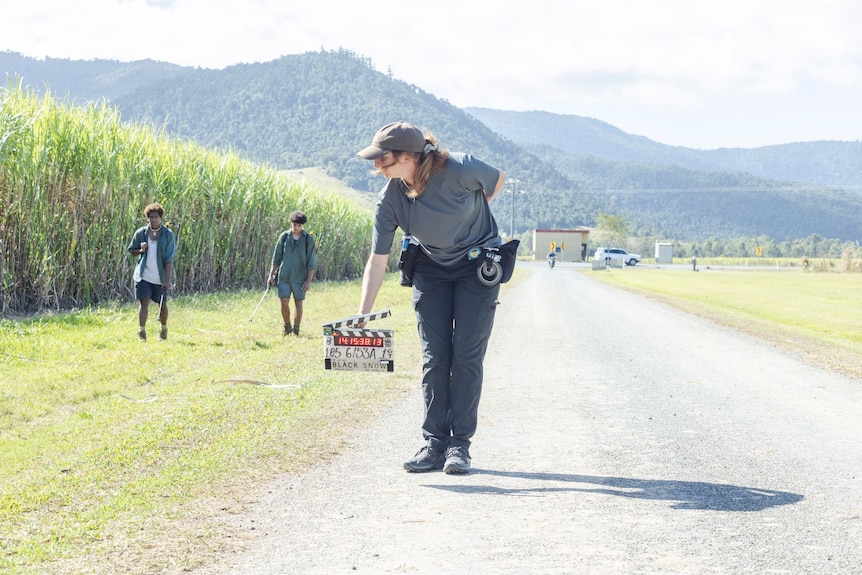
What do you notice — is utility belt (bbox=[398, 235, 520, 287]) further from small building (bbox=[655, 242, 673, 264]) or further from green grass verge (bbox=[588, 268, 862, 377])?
small building (bbox=[655, 242, 673, 264])

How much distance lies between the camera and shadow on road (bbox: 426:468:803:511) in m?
5.11

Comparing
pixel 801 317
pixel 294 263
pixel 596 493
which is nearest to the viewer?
pixel 596 493

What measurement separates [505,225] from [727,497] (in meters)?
176

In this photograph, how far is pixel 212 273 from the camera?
23531 millimetres

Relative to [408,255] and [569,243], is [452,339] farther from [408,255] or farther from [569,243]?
[569,243]

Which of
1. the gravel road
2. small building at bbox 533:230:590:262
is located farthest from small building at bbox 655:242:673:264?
the gravel road

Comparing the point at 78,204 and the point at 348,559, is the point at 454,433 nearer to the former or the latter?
the point at 348,559

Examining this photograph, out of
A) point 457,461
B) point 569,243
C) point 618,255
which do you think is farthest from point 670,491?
point 569,243

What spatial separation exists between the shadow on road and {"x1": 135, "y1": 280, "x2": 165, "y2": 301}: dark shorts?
8622 millimetres

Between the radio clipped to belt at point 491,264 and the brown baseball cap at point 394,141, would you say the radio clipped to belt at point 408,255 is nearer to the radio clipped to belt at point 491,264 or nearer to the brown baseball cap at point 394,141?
the radio clipped to belt at point 491,264

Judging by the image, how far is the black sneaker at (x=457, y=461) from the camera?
574cm

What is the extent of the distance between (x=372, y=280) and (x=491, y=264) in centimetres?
76

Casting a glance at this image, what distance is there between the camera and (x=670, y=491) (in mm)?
5402

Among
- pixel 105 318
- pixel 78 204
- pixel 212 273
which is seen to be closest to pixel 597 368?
pixel 105 318
